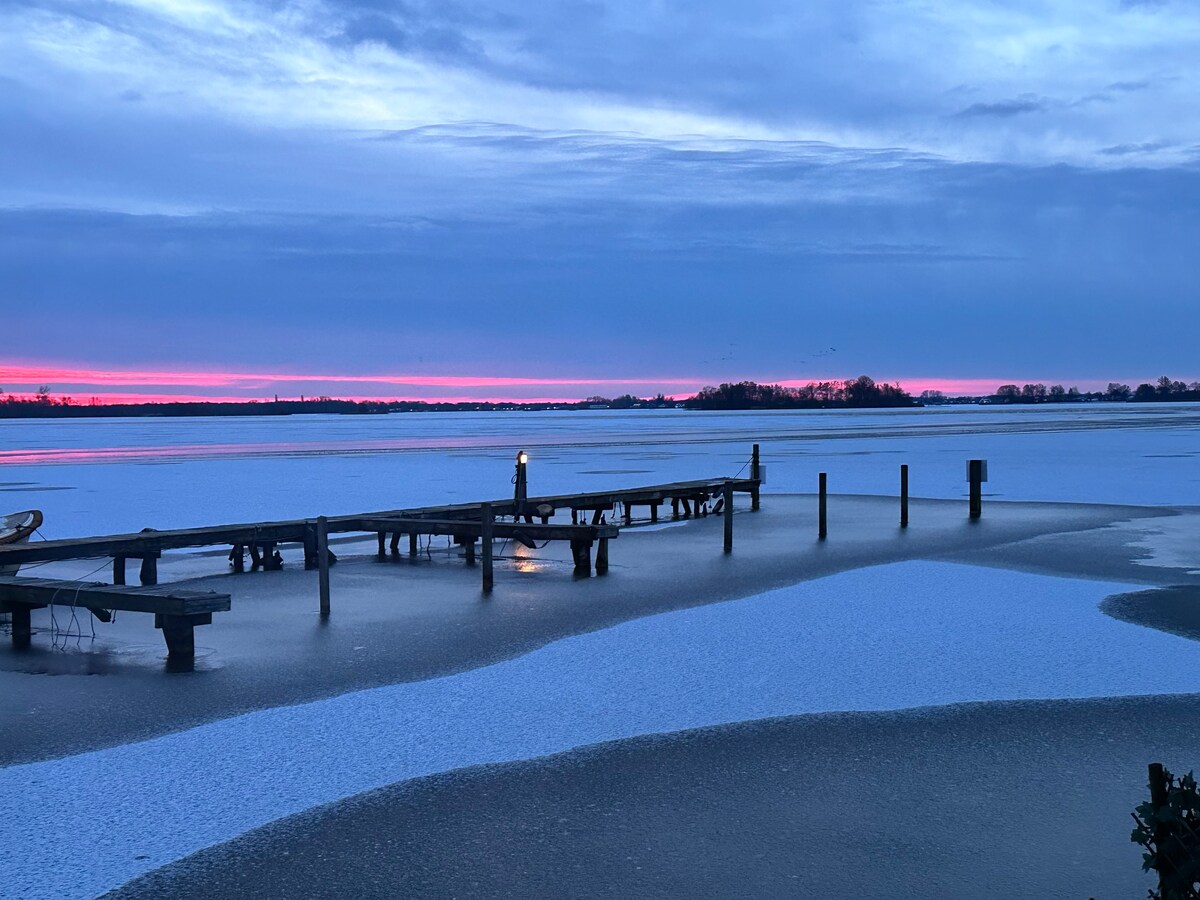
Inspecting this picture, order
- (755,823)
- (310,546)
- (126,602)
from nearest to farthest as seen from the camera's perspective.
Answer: (755,823) < (126,602) < (310,546)

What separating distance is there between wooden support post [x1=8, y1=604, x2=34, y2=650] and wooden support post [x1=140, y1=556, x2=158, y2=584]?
408 centimetres

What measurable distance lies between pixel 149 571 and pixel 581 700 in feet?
31.5

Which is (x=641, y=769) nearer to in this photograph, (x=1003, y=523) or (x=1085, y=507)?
(x=1003, y=523)

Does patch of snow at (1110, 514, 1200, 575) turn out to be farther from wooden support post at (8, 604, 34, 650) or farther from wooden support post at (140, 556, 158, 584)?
wooden support post at (8, 604, 34, 650)

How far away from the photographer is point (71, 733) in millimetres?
8227

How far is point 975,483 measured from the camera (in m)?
23.6

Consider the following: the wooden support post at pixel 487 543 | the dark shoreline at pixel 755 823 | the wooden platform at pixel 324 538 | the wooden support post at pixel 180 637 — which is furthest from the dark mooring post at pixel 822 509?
the wooden support post at pixel 180 637

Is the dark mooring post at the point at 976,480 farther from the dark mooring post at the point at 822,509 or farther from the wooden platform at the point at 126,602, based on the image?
the wooden platform at the point at 126,602

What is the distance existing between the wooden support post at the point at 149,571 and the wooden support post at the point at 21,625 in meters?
4.08

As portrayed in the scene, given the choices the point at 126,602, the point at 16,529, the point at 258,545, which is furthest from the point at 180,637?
the point at 258,545

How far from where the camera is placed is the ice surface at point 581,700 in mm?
6441

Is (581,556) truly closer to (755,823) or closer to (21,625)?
(21,625)

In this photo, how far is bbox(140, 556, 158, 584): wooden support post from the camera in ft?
53.2

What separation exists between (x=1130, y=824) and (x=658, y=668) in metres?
4.64
